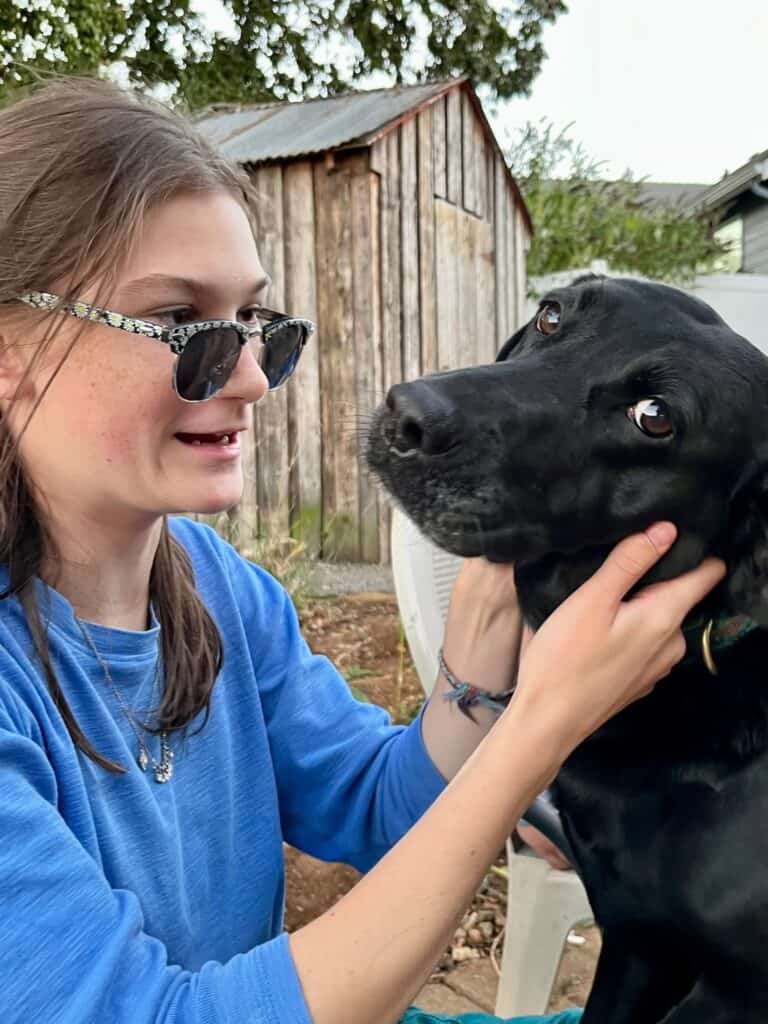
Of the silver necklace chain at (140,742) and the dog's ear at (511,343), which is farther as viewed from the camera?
the dog's ear at (511,343)

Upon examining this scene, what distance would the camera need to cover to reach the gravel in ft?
18.0

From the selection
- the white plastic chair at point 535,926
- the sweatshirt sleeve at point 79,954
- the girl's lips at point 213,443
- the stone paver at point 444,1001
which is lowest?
the stone paver at point 444,1001

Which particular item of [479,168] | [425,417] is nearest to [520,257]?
[479,168]

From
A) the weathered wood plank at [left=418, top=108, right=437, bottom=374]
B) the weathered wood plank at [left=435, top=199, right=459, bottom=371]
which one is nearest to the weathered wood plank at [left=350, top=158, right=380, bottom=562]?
the weathered wood plank at [left=418, top=108, right=437, bottom=374]

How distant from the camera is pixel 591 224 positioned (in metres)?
11.9

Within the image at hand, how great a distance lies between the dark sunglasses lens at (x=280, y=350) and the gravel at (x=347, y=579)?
11.7ft

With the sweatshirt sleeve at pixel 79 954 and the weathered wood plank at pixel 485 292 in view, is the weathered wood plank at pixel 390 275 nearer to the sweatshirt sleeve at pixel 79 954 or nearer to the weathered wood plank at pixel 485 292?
the weathered wood plank at pixel 485 292

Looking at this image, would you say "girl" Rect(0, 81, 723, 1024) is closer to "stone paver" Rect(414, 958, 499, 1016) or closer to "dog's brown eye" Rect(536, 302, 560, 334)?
"dog's brown eye" Rect(536, 302, 560, 334)

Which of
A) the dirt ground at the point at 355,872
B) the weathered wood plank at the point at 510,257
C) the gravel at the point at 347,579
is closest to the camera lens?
the dirt ground at the point at 355,872

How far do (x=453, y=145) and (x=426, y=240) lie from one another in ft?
3.20

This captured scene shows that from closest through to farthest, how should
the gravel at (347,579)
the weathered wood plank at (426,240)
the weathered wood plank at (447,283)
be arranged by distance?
the gravel at (347,579)
the weathered wood plank at (426,240)
the weathered wood plank at (447,283)

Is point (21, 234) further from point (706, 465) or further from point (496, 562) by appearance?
point (706, 465)

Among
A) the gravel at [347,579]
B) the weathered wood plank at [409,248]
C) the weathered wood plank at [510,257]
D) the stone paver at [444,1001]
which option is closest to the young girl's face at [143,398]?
the stone paver at [444,1001]

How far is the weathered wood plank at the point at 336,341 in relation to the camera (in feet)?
20.2
